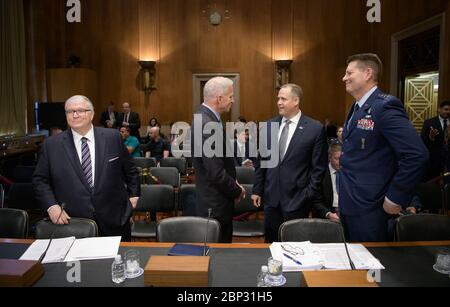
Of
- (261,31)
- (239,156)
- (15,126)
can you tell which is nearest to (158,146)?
(239,156)

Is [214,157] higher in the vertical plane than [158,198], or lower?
higher

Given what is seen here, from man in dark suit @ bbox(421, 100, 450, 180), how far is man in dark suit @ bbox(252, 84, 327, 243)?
3.51 m

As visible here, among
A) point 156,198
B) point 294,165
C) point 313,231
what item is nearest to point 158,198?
point 156,198

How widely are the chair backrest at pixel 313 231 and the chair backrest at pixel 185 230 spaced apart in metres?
0.44

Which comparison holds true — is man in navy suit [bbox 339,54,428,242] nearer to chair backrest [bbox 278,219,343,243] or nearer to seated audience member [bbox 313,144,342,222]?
chair backrest [bbox 278,219,343,243]

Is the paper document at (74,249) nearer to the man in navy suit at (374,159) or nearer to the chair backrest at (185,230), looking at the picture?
the chair backrest at (185,230)

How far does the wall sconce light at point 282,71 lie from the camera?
10.3m

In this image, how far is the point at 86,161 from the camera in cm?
270

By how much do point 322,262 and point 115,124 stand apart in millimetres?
7973

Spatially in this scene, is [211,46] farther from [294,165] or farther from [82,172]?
[82,172]

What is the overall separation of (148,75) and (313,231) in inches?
344

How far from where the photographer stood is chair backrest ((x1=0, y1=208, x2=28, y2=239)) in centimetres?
266

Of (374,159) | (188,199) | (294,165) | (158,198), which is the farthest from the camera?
(158,198)

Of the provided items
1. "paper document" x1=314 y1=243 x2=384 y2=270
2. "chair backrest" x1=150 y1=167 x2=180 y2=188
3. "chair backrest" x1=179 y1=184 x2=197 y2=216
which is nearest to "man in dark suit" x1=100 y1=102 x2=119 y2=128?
"chair backrest" x1=150 y1=167 x2=180 y2=188
